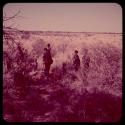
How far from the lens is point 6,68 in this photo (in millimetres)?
2512

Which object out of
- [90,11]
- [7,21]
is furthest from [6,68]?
[90,11]

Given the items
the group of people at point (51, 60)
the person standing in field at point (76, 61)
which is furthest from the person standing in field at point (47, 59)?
the person standing in field at point (76, 61)

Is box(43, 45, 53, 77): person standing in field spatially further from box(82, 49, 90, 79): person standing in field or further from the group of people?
box(82, 49, 90, 79): person standing in field

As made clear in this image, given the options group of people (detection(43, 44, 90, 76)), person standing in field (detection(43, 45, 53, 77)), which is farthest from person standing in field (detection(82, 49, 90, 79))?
person standing in field (detection(43, 45, 53, 77))

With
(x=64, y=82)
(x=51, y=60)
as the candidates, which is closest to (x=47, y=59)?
(x=51, y=60)

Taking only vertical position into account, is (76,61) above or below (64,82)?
above

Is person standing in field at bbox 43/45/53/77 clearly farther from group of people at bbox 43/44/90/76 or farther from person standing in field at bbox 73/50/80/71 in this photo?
person standing in field at bbox 73/50/80/71

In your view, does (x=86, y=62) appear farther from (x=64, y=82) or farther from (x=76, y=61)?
(x=64, y=82)

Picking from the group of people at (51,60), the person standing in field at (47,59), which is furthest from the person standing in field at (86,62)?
the person standing in field at (47,59)

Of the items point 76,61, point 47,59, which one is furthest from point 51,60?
point 76,61

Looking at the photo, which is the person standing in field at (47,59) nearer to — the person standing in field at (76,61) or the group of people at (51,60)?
the group of people at (51,60)

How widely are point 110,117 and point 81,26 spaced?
821mm

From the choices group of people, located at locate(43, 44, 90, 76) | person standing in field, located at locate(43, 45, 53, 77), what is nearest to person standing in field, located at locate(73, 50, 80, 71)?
group of people, located at locate(43, 44, 90, 76)

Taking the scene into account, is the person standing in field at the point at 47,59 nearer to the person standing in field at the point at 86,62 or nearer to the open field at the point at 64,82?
the open field at the point at 64,82
